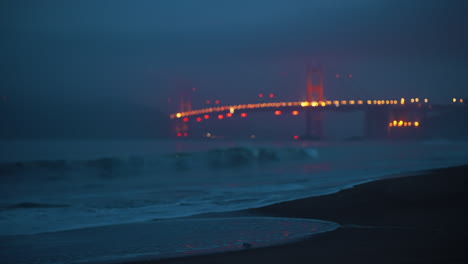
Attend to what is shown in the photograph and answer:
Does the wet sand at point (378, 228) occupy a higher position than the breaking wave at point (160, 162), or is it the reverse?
the wet sand at point (378, 228)

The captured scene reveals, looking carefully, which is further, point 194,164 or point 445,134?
point 445,134

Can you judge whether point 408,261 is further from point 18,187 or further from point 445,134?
point 445,134

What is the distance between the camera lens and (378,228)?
12.4 ft

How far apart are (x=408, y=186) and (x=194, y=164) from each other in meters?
8.64

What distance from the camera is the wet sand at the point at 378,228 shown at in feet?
9.40

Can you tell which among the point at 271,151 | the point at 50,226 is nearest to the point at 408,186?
the point at 50,226

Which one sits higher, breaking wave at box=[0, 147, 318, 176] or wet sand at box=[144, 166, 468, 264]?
wet sand at box=[144, 166, 468, 264]

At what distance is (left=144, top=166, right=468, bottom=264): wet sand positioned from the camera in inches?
113

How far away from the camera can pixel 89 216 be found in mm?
5004

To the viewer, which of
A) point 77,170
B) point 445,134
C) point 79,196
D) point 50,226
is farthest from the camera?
point 445,134

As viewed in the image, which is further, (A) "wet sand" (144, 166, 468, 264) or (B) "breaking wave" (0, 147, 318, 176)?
(B) "breaking wave" (0, 147, 318, 176)

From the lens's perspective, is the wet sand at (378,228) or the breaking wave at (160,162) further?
the breaking wave at (160,162)

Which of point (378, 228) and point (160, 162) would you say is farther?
point (160, 162)

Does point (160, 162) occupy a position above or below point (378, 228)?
below
